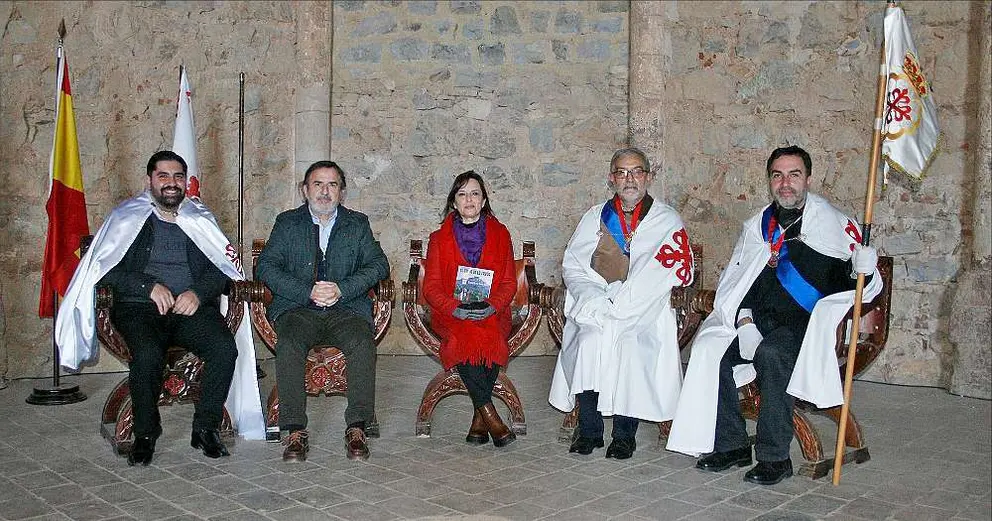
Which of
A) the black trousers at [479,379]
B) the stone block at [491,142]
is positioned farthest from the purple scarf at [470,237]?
the stone block at [491,142]

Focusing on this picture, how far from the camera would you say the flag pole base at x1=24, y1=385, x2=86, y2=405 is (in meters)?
5.25

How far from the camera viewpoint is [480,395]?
445 cm

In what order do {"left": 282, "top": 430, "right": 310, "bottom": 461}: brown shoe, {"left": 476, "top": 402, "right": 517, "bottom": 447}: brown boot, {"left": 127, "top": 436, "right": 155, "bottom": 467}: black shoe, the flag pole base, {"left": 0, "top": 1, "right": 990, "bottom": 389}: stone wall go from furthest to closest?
{"left": 0, "top": 1, "right": 990, "bottom": 389}: stone wall → the flag pole base → {"left": 476, "top": 402, "right": 517, "bottom": 447}: brown boot → {"left": 282, "top": 430, "right": 310, "bottom": 461}: brown shoe → {"left": 127, "top": 436, "right": 155, "bottom": 467}: black shoe

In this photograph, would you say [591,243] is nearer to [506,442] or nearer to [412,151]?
[506,442]

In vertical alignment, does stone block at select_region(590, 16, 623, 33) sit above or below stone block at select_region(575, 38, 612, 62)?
above

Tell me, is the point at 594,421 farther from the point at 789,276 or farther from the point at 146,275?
the point at 146,275

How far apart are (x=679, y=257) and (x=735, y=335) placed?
19.3 inches

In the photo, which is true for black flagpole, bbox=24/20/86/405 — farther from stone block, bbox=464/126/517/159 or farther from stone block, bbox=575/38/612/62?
stone block, bbox=575/38/612/62

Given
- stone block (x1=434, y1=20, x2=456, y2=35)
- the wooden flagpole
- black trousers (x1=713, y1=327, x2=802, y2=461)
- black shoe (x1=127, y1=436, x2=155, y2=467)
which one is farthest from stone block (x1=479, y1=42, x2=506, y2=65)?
black shoe (x1=127, y1=436, x2=155, y2=467)

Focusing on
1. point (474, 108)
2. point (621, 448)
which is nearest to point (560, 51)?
point (474, 108)

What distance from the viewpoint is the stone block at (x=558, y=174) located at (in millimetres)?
7348

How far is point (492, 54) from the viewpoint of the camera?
24.0 feet

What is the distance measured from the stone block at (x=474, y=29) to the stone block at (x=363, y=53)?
712 millimetres

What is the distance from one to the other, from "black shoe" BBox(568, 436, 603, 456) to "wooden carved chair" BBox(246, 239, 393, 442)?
1.00m
